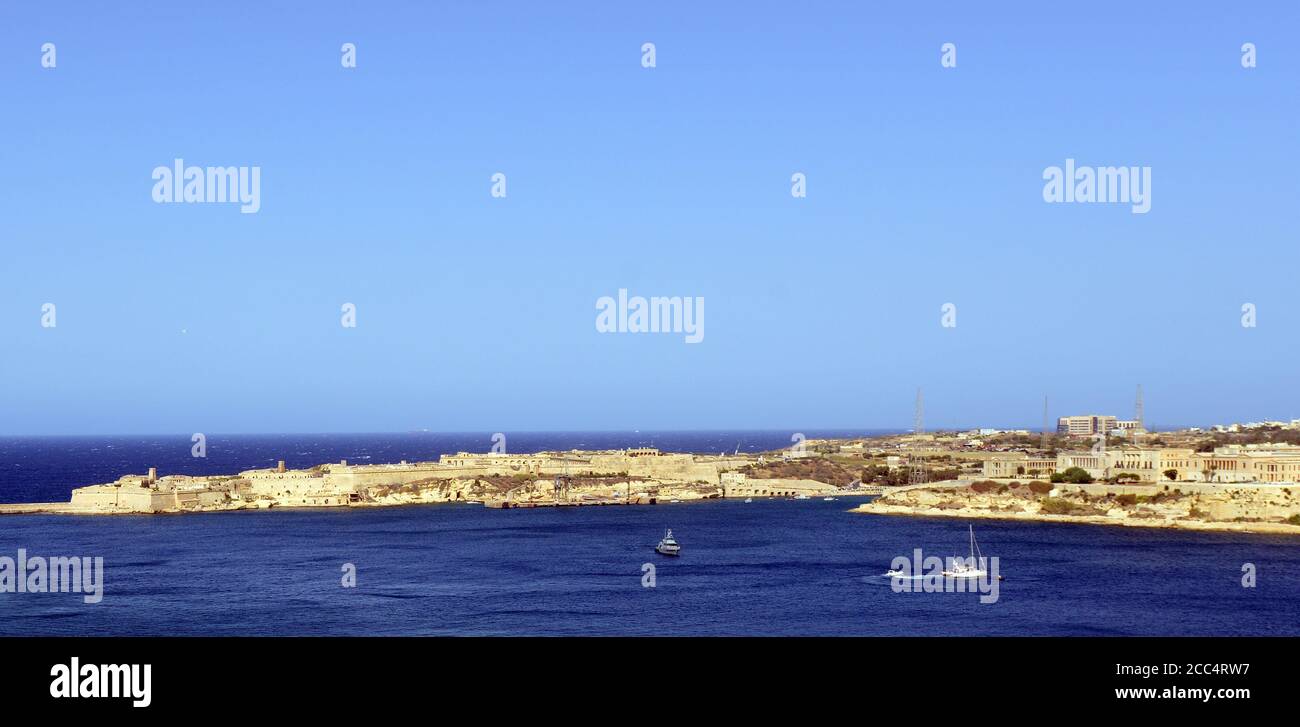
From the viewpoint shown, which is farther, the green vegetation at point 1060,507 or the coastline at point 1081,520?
the green vegetation at point 1060,507

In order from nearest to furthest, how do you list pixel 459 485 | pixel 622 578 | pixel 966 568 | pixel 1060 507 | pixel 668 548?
pixel 622 578 < pixel 966 568 < pixel 668 548 < pixel 1060 507 < pixel 459 485

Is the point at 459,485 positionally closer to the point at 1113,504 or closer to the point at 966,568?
the point at 1113,504

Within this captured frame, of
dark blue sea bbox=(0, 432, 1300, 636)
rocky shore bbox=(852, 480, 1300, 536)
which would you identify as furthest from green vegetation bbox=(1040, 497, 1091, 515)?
dark blue sea bbox=(0, 432, 1300, 636)

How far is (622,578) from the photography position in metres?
27.0

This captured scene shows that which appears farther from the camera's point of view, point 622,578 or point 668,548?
point 668,548

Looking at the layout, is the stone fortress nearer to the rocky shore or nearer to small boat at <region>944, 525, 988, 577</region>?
the rocky shore

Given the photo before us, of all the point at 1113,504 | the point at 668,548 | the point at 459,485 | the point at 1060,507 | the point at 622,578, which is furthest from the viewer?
the point at 459,485

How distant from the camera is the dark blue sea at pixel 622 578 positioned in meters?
20.6

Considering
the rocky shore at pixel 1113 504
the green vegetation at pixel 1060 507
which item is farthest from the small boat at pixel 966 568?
the green vegetation at pixel 1060 507

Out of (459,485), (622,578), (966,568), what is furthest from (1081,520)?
(459,485)

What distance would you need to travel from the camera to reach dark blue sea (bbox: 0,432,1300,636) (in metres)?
20.6

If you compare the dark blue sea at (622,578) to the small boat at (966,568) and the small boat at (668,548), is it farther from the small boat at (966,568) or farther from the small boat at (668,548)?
the small boat at (966,568)
